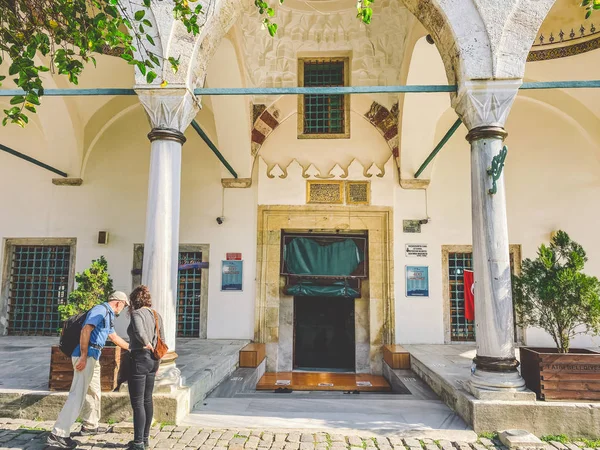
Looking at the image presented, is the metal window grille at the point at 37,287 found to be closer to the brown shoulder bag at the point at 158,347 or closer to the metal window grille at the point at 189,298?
the metal window grille at the point at 189,298

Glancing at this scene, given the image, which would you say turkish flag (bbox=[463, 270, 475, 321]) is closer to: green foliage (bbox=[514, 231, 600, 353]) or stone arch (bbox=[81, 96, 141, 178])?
green foliage (bbox=[514, 231, 600, 353])

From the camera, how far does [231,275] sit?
340 inches

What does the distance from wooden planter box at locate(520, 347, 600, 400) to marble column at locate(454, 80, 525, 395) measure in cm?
22

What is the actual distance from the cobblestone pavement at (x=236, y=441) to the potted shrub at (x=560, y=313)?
0.53 metres

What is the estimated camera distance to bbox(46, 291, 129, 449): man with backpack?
11.6 feet

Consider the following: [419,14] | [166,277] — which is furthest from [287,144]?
[166,277]

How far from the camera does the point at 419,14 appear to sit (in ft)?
16.5

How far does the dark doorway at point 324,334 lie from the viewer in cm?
874

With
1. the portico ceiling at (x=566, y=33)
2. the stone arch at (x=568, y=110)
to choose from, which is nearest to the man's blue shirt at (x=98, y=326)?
the stone arch at (x=568, y=110)

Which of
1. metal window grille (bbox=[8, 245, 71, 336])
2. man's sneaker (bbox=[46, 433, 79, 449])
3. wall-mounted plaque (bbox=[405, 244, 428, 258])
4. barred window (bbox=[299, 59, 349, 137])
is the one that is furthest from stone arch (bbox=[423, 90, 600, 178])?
metal window grille (bbox=[8, 245, 71, 336])

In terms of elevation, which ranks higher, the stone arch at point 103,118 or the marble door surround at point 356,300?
the stone arch at point 103,118

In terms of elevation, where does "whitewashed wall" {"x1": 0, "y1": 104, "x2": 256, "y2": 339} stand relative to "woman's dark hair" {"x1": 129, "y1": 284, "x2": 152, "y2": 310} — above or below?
above

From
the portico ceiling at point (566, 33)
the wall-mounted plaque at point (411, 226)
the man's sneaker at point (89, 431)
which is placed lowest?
the man's sneaker at point (89, 431)

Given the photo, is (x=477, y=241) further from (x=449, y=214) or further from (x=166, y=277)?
(x=449, y=214)
